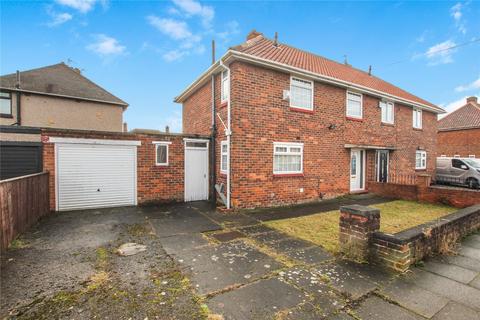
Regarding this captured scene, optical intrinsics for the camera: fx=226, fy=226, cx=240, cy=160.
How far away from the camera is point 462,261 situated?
13.3ft

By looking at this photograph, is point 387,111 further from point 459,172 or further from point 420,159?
point 459,172

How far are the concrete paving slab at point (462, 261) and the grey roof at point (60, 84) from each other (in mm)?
18387

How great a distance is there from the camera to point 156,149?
8.85m

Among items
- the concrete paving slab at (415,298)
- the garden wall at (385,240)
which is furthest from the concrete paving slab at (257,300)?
the garden wall at (385,240)

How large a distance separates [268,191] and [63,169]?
23.3 feet

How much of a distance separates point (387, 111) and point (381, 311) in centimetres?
1325

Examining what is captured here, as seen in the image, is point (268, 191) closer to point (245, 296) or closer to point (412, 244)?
point (412, 244)

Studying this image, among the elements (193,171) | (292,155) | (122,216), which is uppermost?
(292,155)

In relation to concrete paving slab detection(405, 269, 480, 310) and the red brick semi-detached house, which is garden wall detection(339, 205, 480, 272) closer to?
concrete paving slab detection(405, 269, 480, 310)

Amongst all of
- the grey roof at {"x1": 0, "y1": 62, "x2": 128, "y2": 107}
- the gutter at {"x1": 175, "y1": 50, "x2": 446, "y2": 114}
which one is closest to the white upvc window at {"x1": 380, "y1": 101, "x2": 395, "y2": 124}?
the gutter at {"x1": 175, "y1": 50, "x2": 446, "y2": 114}

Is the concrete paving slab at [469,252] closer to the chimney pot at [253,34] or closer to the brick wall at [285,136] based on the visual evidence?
the brick wall at [285,136]

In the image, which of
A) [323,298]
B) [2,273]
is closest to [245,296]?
[323,298]

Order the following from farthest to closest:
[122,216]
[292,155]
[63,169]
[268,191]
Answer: [292,155] → [268,191] → [63,169] → [122,216]

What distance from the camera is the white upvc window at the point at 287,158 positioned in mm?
8750
